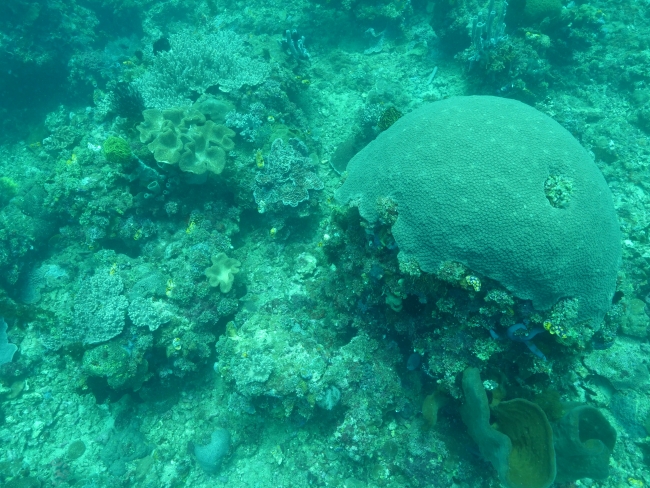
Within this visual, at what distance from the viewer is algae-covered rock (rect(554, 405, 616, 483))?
3992mm

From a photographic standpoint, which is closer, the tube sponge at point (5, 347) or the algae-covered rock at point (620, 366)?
the algae-covered rock at point (620, 366)

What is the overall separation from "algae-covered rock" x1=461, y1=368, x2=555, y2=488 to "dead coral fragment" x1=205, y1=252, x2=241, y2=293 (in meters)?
4.34

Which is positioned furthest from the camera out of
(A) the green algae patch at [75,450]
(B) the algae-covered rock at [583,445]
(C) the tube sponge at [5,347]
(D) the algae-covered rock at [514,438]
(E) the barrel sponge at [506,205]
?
(C) the tube sponge at [5,347]

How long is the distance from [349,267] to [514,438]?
302 centimetres

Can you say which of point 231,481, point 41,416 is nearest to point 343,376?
point 231,481

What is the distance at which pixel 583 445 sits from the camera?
4020mm

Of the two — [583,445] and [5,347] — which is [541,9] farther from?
[5,347]

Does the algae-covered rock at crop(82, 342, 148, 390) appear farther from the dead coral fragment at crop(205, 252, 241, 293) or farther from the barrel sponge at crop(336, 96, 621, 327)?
the barrel sponge at crop(336, 96, 621, 327)

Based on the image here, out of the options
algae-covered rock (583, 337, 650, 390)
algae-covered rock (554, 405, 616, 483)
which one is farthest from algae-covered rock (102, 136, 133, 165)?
algae-covered rock (583, 337, 650, 390)

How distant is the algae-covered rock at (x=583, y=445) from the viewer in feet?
13.1

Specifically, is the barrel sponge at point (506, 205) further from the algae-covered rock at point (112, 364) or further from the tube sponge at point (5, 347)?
the tube sponge at point (5, 347)

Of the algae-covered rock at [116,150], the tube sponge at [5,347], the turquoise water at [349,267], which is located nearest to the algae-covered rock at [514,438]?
the turquoise water at [349,267]

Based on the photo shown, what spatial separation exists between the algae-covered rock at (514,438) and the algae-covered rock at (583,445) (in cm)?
56

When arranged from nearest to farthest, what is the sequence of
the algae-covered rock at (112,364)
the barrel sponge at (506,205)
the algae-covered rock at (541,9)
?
1. the barrel sponge at (506,205)
2. the algae-covered rock at (112,364)
3. the algae-covered rock at (541,9)
